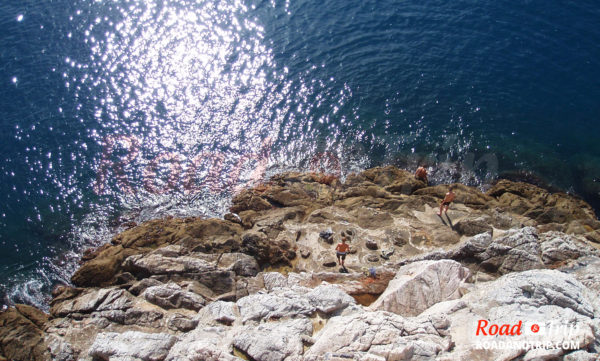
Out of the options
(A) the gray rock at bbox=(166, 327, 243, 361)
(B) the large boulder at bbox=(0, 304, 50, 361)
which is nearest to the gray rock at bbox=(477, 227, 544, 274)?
(A) the gray rock at bbox=(166, 327, 243, 361)

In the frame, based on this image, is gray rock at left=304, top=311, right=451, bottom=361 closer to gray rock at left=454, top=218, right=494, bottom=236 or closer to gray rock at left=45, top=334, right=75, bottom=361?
gray rock at left=454, top=218, right=494, bottom=236

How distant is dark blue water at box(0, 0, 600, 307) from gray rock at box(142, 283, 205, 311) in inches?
424

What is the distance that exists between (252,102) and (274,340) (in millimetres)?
26467

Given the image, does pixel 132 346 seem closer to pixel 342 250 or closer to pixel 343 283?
pixel 343 283

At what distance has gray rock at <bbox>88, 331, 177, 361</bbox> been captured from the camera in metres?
17.9

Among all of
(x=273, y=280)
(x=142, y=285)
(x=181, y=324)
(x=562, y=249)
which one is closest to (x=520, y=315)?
(x=562, y=249)

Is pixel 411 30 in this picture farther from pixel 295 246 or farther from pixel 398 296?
pixel 398 296

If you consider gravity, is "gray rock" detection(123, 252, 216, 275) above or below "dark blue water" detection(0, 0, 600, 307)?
below

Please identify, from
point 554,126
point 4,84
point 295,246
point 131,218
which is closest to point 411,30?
point 554,126

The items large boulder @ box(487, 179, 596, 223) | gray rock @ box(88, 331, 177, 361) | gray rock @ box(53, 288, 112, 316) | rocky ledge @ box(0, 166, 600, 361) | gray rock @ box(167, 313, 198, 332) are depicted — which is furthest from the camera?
large boulder @ box(487, 179, 596, 223)

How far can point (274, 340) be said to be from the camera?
56.5 feet

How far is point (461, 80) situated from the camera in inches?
1608

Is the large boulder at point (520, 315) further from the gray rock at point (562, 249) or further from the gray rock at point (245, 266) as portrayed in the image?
the gray rock at point (245, 266)

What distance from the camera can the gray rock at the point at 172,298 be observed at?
70.5 ft
